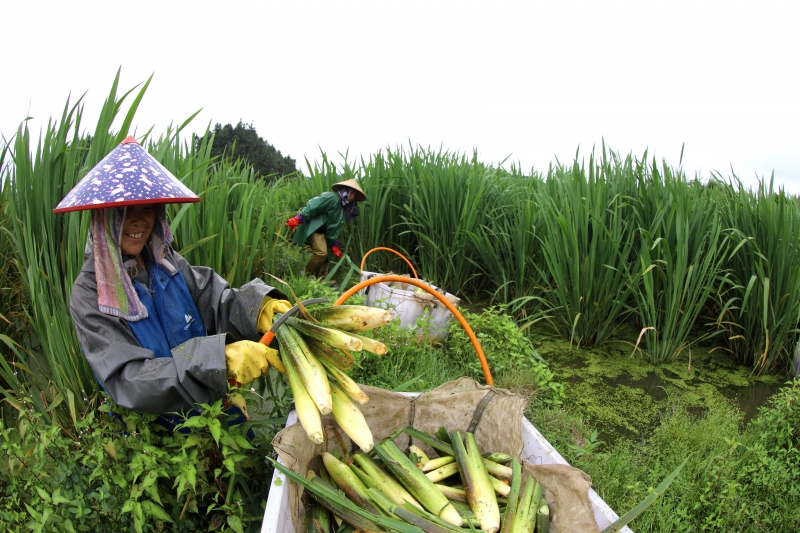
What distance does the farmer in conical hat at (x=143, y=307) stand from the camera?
1.40 metres

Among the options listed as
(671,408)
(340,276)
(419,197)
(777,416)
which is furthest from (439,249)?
(777,416)

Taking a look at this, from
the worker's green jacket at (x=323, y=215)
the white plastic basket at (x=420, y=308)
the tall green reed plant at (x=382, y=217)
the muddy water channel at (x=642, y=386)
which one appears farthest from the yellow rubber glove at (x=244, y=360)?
the tall green reed plant at (x=382, y=217)

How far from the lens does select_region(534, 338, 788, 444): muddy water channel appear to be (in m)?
2.96

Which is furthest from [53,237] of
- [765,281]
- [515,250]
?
[765,281]

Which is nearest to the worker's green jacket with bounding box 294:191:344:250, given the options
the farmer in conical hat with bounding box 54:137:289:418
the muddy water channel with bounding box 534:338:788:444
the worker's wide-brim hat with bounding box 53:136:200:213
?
the muddy water channel with bounding box 534:338:788:444

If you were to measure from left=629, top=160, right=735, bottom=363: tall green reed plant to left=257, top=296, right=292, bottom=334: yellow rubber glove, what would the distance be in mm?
2489

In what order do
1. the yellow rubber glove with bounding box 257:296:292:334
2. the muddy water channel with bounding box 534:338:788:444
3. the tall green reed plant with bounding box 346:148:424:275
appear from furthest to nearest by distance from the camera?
1. the tall green reed plant with bounding box 346:148:424:275
2. the muddy water channel with bounding box 534:338:788:444
3. the yellow rubber glove with bounding box 257:296:292:334

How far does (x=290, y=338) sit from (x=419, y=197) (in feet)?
11.4

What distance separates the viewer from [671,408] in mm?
3041

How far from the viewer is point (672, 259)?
3.50m

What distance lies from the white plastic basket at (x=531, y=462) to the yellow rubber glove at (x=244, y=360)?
0.33 metres

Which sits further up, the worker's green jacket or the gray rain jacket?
the worker's green jacket

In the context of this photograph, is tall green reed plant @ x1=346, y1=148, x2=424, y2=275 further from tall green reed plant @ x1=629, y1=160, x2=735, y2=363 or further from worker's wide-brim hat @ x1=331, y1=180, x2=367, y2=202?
tall green reed plant @ x1=629, y1=160, x2=735, y2=363

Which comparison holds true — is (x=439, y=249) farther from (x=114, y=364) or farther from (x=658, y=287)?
(x=114, y=364)
